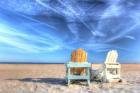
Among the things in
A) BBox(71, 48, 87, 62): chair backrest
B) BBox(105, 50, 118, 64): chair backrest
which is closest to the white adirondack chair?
BBox(105, 50, 118, 64): chair backrest

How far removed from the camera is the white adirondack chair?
12906 mm

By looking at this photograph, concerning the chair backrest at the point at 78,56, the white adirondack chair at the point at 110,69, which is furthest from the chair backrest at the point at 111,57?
the chair backrest at the point at 78,56

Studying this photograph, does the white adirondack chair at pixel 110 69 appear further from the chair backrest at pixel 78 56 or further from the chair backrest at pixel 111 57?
the chair backrest at pixel 78 56

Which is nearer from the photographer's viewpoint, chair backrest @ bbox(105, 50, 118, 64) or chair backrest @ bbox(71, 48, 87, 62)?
chair backrest @ bbox(71, 48, 87, 62)

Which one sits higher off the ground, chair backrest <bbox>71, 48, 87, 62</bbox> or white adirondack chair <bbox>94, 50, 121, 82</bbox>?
chair backrest <bbox>71, 48, 87, 62</bbox>

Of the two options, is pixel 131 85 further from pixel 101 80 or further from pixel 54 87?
pixel 54 87

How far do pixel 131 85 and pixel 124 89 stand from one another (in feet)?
3.16

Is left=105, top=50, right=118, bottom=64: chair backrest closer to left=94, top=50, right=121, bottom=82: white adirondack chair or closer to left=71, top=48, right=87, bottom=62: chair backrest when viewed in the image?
left=94, top=50, right=121, bottom=82: white adirondack chair

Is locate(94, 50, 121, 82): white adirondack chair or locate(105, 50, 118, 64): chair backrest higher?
locate(105, 50, 118, 64): chair backrest

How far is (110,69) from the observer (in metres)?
13.3

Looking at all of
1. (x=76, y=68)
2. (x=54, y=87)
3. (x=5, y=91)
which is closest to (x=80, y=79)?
(x=76, y=68)

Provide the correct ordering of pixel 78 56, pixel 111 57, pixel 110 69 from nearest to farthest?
pixel 78 56, pixel 111 57, pixel 110 69

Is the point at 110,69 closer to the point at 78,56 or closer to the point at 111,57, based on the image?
the point at 111,57

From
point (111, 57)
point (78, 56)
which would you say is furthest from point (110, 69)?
point (78, 56)
